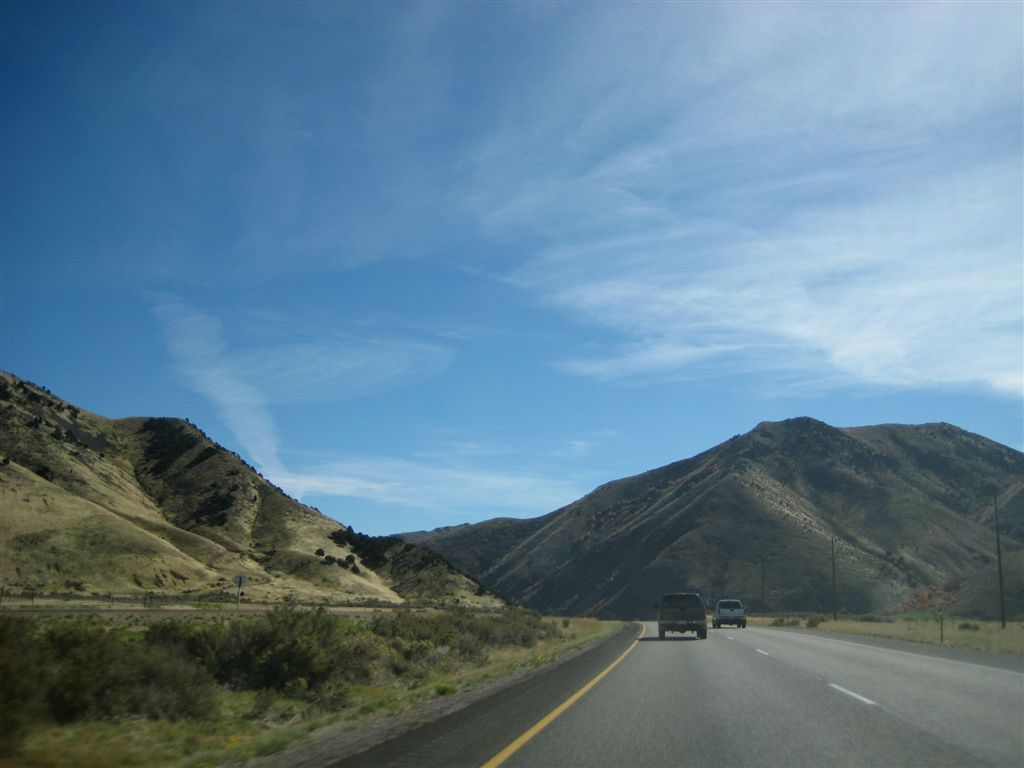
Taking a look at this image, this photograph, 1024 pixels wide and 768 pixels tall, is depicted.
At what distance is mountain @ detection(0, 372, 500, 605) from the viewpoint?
60.4 m

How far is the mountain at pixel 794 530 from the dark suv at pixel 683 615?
189ft

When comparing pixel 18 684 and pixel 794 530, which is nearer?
pixel 18 684

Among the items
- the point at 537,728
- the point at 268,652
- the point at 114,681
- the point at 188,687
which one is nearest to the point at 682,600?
the point at 268,652

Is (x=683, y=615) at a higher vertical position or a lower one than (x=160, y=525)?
lower

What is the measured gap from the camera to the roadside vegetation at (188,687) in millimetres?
9906

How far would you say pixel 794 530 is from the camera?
106 metres

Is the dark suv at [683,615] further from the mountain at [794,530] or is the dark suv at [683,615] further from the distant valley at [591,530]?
the mountain at [794,530]

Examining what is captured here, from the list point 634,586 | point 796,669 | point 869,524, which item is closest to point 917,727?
point 796,669

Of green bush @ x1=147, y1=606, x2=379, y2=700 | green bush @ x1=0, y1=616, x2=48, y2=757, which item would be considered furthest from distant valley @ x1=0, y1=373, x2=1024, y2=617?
green bush @ x1=0, y1=616, x2=48, y2=757

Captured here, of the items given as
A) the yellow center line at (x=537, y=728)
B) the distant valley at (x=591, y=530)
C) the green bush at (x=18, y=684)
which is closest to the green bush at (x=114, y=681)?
the green bush at (x=18, y=684)

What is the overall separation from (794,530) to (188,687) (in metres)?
102

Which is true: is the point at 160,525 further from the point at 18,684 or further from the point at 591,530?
the point at 591,530

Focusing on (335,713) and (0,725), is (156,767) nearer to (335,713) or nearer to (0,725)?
(0,725)

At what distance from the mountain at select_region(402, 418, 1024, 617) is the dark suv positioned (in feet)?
189
